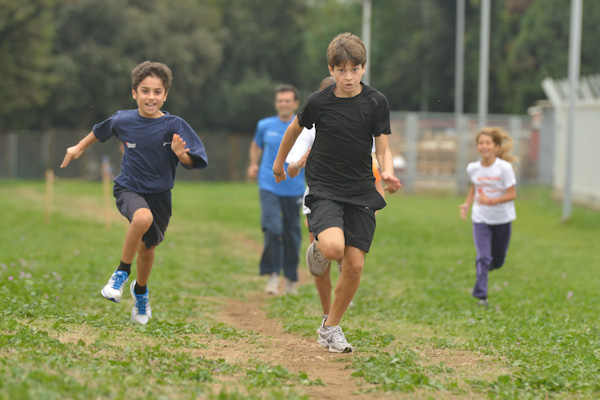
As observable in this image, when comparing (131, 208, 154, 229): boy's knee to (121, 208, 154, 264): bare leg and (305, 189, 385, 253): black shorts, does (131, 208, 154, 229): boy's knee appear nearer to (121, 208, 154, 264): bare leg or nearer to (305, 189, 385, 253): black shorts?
(121, 208, 154, 264): bare leg

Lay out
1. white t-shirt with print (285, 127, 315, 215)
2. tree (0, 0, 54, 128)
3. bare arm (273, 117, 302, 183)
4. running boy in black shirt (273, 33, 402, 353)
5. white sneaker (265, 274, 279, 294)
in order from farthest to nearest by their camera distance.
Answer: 1. tree (0, 0, 54, 128)
2. white sneaker (265, 274, 279, 294)
3. white t-shirt with print (285, 127, 315, 215)
4. bare arm (273, 117, 302, 183)
5. running boy in black shirt (273, 33, 402, 353)

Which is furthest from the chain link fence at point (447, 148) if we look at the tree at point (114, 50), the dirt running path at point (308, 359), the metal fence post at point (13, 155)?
the dirt running path at point (308, 359)

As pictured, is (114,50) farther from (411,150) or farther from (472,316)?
(472,316)

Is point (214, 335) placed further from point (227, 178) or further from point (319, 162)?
point (227, 178)

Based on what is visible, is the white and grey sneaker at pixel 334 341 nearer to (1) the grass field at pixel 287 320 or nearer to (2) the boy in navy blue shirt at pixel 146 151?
(1) the grass field at pixel 287 320

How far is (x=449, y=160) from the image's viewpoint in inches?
1353

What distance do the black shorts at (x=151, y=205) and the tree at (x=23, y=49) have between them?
2930 centimetres

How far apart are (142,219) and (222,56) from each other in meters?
46.0

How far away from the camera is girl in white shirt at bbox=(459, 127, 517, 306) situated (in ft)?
33.0

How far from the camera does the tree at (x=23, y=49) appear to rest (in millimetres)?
35588

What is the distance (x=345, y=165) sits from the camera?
22.4 ft

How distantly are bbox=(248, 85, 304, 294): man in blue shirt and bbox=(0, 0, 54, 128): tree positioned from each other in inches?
1033

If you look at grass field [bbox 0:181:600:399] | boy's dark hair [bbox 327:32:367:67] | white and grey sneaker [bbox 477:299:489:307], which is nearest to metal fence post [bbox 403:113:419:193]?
grass field [bbox 0:181:600:399]

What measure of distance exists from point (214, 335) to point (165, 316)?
5.36ft
